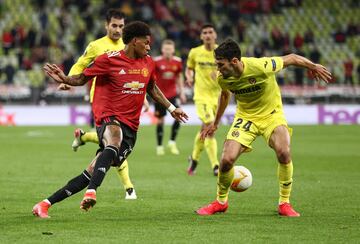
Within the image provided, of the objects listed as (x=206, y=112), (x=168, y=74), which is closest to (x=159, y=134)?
(x=168, y=74)

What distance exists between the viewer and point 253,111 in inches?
404

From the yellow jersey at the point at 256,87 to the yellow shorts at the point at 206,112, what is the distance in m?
5.16

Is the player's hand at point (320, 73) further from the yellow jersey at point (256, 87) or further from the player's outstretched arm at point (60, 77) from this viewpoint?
the player's outstretched arm at point (60, 77)

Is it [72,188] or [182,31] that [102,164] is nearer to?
[72,188]

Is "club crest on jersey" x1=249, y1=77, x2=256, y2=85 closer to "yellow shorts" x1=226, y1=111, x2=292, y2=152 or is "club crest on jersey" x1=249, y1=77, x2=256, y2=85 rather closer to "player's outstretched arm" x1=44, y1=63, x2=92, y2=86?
"yellow shorts" x1=226, y1=111, x2=292, y2=152

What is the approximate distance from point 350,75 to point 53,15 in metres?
11.8

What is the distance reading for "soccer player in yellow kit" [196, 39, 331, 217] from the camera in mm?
9797

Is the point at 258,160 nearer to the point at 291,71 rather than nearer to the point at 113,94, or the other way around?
the point at 113,94

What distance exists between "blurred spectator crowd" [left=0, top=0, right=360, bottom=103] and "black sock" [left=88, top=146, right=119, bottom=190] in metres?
21.8

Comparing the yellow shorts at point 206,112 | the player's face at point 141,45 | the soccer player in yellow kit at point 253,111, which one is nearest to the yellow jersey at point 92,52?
the player's face at point 141,45

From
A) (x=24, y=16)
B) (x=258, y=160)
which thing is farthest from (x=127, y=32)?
(x=24, y=16)

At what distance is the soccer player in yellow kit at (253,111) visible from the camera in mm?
9797

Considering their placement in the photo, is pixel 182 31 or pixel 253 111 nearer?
pixel 253 111

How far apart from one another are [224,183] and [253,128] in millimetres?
706
